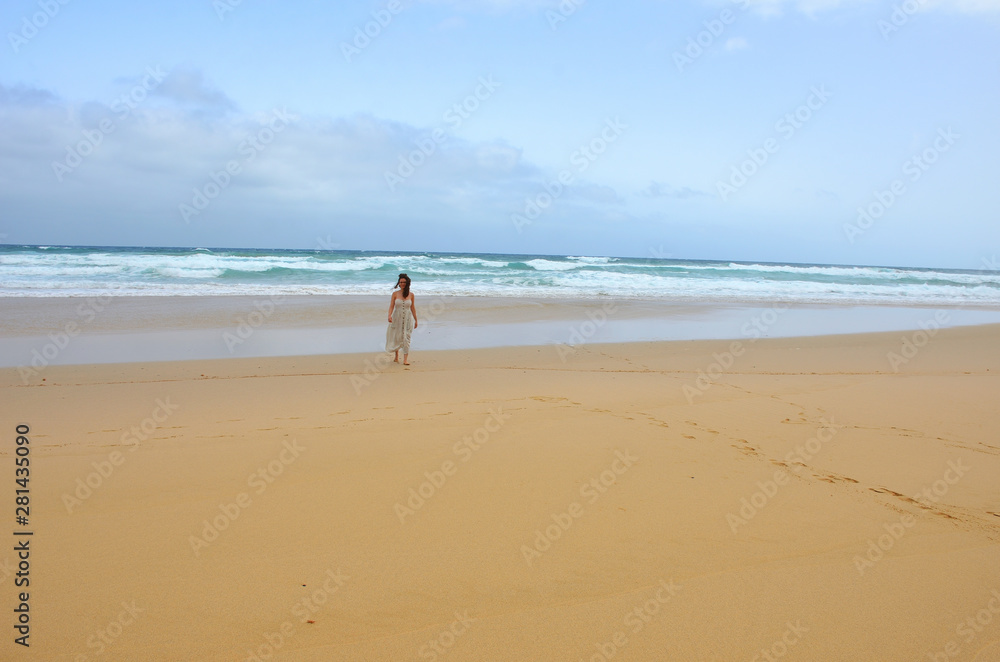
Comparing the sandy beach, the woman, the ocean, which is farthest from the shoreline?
the sandy beach

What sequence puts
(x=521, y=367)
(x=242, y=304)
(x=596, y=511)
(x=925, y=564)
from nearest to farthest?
→ (x=925, y=564) → (x=596, y=511) → (x=521, y=367) → (x=242, y=304)

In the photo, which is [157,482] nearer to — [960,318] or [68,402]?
[68,402]

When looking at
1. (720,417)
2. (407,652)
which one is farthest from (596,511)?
(720,417)

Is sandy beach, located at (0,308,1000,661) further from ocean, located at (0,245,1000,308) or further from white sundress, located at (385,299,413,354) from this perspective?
ocean, located at (0,245,1000,308)

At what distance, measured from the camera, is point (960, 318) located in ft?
65.1

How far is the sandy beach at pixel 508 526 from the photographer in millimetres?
2760

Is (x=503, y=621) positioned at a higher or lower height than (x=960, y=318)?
lower

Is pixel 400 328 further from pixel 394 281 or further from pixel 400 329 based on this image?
pixel 394 281

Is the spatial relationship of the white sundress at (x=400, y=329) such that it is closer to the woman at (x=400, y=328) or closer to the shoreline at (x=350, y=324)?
the woman at (x=400, y=328)

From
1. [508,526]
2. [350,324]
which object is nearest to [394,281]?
[350,324]

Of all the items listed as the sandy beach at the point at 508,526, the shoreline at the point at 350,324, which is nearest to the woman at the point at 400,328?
the shoreline at the point at 350,324

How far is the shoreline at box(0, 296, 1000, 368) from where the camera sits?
428 inches

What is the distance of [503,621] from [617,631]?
552 millimetres

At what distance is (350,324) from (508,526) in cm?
1188
